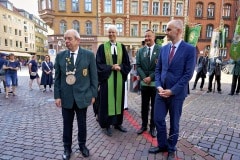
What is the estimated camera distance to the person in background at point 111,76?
4402mm

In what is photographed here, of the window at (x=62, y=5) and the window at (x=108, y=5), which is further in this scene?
the window at (x=108, y=5)

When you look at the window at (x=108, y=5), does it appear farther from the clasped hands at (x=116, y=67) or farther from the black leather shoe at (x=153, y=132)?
the black leather shoe at (x=153, y=132)

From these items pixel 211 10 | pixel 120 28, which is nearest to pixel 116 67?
pixel 120 28

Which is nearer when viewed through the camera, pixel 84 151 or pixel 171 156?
pixel 171 156

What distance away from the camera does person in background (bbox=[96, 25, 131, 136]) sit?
4.40 meters

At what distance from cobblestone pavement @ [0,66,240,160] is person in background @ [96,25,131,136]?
455 millimetres

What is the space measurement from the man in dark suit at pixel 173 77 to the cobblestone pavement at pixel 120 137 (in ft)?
1.88

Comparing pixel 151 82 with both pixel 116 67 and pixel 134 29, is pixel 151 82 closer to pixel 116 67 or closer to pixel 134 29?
pixel 116 67

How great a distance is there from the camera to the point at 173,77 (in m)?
3.30

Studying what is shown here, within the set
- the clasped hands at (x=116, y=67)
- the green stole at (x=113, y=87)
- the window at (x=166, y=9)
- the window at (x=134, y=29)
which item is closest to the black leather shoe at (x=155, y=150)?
the green stole at (x=113, y=87)

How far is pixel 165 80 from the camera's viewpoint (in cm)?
339

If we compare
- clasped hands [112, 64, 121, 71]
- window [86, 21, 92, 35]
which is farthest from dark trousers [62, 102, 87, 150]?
window [86, 21, 92, 35]

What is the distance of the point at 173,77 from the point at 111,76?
1534 millimetres

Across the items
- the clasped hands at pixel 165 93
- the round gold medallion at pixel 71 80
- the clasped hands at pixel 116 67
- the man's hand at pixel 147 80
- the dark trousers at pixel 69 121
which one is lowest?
the dark trousers at pixel 69 121
